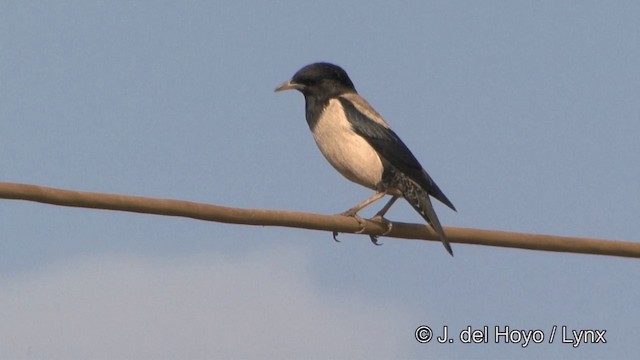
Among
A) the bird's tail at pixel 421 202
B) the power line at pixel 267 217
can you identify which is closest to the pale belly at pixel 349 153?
the bird's tail at pixel 421 202

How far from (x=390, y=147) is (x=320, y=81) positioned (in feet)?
3.93

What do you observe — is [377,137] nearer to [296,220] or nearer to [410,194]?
[410,194]

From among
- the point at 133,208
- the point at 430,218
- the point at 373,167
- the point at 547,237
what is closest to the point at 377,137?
the point at 373,167

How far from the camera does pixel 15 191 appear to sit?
20.3 feet

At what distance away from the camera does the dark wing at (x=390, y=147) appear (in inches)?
433

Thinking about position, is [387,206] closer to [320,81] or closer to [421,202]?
[421,202]

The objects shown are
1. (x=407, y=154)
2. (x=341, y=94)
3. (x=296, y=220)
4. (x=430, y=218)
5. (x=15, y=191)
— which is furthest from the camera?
(x=341, y=94)

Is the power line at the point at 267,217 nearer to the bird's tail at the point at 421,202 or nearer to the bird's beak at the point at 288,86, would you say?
the bird's tail at the point at 421,202

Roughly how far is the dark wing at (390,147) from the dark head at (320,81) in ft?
1.51

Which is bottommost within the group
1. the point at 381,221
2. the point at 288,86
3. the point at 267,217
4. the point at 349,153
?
the point at 267,217

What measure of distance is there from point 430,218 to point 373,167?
2.88 ft

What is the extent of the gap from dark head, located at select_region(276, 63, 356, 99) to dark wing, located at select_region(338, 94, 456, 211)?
46cm

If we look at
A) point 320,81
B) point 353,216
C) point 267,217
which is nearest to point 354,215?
point 353,216

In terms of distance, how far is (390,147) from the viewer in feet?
36.8
